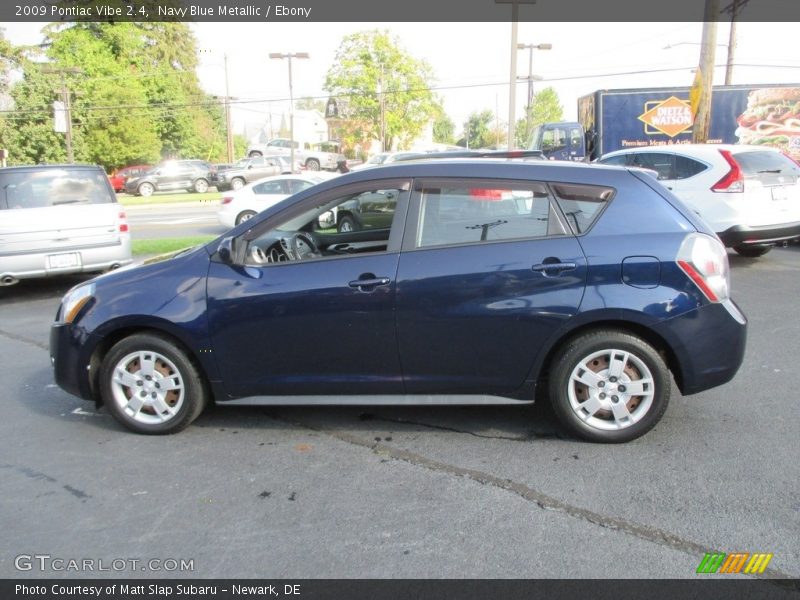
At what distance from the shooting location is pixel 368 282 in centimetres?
386

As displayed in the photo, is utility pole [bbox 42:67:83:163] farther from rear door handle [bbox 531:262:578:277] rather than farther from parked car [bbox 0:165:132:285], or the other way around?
rear door handle [bbox 531:262:578:277]

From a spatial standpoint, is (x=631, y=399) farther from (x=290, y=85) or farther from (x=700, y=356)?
(x=290, y=85)

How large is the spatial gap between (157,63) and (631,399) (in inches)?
2568

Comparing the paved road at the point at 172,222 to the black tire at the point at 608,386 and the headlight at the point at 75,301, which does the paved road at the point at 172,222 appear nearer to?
the headlight at the point at 75,301

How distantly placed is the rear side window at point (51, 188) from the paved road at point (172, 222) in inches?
269

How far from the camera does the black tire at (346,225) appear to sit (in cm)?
486

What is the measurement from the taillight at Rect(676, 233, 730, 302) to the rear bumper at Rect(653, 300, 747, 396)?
0.08 m

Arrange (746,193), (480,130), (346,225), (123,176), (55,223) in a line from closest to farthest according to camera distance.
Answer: (346,225), (55,223), (746,193), (123,176), (480,130)

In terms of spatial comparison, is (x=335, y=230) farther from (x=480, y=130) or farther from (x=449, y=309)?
(x=480, y=130)

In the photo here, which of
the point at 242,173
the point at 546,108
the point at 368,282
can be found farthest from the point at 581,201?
the point at 546,108

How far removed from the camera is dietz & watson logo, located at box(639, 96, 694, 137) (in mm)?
18641

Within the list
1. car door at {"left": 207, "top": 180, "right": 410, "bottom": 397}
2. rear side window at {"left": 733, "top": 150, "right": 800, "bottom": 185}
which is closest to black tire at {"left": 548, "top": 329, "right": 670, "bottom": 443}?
car door at {"left": 207, "top": 180, "right": 410, "bottom": 397}

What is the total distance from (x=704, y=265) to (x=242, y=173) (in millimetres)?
34129

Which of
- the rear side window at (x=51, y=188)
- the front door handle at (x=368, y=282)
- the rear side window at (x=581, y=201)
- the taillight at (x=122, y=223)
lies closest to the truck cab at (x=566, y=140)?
the taillight at (x=122, y=223)
